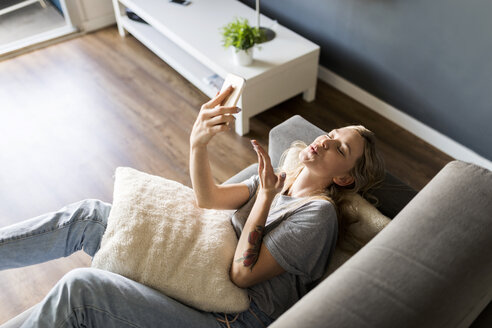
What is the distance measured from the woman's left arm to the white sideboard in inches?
50.3

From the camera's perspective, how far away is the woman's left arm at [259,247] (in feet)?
4.84

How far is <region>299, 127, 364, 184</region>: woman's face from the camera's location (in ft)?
5.14

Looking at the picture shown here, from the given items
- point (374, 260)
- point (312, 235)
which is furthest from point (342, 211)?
point (374, 260)

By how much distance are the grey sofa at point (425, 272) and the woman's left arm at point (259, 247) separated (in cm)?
41

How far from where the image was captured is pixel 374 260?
1.08m

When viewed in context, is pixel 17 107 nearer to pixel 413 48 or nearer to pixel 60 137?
pixel 60 137

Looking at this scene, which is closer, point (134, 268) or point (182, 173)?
point (134, 268)

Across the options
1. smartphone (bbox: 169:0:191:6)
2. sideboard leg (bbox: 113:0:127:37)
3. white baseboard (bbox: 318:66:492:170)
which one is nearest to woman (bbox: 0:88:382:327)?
white baseboard (bbox: 318:66:492:170)

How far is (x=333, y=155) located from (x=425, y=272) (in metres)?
0.61

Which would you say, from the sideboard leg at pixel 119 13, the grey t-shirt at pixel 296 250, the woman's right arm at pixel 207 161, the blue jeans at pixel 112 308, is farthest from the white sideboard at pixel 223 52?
the blue jeans at pixel 112 308

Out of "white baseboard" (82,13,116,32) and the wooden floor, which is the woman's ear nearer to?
the wooden floor

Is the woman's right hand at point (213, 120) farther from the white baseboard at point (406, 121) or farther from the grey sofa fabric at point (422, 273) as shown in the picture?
the white baseboard at point (406, 121)

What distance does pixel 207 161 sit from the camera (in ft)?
5.16

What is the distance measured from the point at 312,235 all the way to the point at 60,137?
2.05 meters
